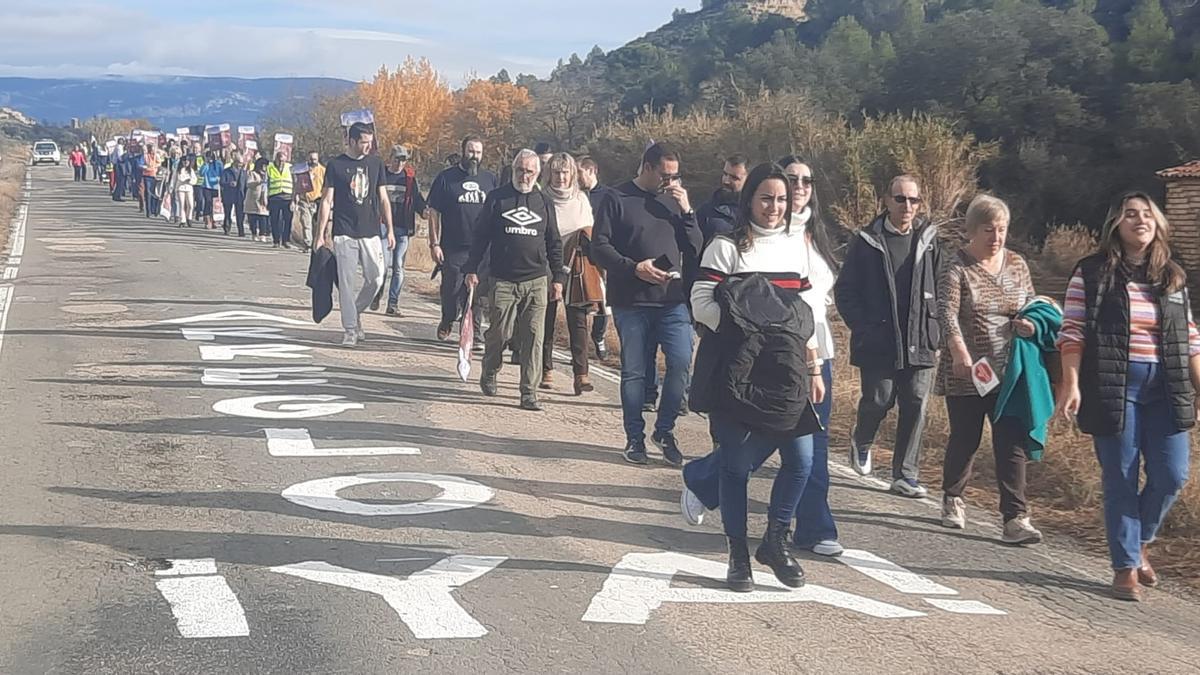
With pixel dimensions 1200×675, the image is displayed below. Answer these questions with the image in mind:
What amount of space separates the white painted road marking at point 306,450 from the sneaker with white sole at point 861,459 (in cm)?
269

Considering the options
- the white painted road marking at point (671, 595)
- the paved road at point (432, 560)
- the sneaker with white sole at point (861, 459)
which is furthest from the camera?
the sneaker with white sole at point (861, 459)

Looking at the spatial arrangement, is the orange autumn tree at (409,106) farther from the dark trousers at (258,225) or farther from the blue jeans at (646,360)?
the blue jeans at (646,360)

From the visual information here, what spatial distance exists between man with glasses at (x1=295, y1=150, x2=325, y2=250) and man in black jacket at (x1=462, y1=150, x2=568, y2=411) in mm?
12016

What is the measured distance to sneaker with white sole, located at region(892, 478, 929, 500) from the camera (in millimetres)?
7617

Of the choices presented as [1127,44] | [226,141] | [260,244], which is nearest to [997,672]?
[260,244]

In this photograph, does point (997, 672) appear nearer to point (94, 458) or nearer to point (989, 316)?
point (989, 316)

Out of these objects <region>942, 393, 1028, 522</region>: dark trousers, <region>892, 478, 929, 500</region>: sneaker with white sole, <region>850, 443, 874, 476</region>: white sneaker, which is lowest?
<region>892, 478, 929, 500</region>: sneaker with white sole

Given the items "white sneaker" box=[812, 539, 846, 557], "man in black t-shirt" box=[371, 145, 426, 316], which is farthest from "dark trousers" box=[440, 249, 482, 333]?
"white sneaker" box=[812, 539, 846, 557]

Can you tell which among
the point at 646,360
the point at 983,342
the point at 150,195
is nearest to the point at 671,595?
the point at 983,342

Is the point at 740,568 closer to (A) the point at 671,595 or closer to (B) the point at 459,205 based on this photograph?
(A) the point at 671,595

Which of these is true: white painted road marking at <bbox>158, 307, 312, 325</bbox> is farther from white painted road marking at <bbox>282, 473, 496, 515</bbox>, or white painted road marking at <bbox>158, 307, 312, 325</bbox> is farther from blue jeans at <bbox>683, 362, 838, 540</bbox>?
blue jeans at <bbox>683, 362, 838, 540</bbox>

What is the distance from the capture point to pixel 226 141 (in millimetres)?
32844

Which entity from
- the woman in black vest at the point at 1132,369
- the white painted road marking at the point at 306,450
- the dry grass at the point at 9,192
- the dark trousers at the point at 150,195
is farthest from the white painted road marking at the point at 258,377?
the dark trousers at the point at 150,195

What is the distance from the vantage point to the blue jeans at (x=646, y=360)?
8.23 metres
